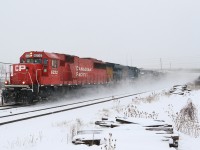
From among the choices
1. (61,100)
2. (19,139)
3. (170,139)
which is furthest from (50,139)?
(61,100)

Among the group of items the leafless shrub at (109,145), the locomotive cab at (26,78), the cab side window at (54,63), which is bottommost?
the leafless shrub at (109,145)

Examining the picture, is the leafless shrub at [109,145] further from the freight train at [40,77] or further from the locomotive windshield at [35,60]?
the locomotive windshield at [35,60]

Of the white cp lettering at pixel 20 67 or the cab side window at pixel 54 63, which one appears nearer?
the white cp lettering at pixel 20 67

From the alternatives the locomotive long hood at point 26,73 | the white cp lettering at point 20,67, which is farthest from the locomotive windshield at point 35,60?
the white cp lettering at point 20,67

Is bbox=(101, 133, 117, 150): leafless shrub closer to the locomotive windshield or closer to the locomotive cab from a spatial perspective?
the locomotive cab

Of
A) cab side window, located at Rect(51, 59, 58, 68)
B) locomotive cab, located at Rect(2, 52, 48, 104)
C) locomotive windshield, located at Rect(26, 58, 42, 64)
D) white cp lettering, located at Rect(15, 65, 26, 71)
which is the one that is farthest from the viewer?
cab side window, located at Rect(51, 59, 58, 68)

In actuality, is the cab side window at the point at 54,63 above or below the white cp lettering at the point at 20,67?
above

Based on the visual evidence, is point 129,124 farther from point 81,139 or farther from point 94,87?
point 94,87

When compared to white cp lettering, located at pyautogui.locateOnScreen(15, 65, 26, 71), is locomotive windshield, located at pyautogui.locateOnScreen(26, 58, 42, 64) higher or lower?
higher

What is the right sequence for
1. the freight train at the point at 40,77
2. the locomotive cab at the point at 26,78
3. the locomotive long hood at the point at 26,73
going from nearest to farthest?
the locomotive cab at the point at 26,78
the freight train at the point at 40,77
the locomotive long hood at the point at 26,73

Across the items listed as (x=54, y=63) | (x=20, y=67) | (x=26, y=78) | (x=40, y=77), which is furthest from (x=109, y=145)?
(x=54, y=63)

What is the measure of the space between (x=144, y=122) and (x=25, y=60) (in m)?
12.9

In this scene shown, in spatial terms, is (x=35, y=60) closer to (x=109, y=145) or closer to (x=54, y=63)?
(x=54, y=63)

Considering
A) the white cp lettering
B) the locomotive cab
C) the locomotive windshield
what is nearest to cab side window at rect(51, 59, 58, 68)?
the locomotive cab
